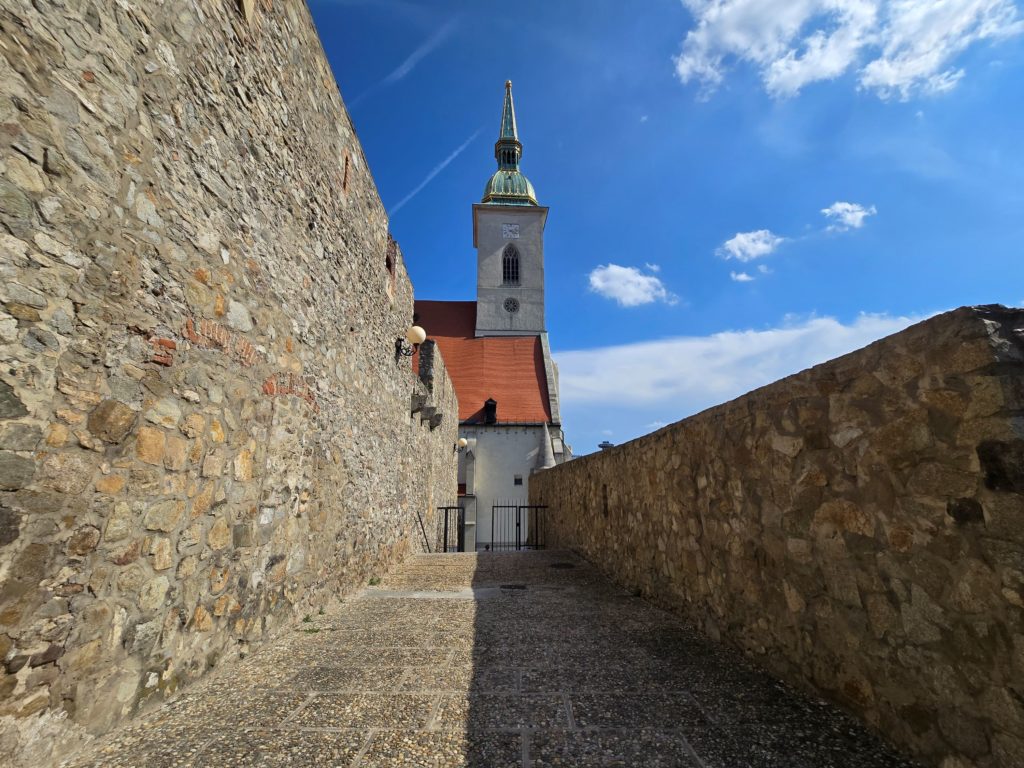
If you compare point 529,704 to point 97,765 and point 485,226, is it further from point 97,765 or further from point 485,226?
point 485,226

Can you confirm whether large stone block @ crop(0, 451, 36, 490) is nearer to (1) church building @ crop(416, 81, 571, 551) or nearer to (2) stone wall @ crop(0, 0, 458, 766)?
(2) stone wall @ crop(0, 0, 458, 766)

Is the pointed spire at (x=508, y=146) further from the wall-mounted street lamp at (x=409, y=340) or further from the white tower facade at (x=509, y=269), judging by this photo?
the wall-mounted street lamp at (x=409, y=340)

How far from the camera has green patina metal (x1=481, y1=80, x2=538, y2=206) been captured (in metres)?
31.8

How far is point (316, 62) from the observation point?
440cm

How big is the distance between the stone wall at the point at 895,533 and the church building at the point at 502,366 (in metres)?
8.83

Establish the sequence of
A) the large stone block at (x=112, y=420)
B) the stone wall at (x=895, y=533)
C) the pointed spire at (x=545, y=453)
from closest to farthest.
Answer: the stone wall at (x=895, y=533), the large stone block at (x=112, y=420), the pointed spire at (x=545, y=453)

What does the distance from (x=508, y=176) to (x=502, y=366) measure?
17.1 meters

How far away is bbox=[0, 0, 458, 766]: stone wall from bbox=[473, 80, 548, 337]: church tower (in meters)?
24.1

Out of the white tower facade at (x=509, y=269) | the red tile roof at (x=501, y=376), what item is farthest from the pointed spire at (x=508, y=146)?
the red tile roof at (x=501, y=376)

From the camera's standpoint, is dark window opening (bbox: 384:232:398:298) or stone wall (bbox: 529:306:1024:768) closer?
stone wall (bbox: 529:306:1024:768)

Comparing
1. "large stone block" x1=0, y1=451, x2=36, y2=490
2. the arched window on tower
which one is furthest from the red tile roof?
"large stone block" x1=0, y1=451, x2=36, y2=490

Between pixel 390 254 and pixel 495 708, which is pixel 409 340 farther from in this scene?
pixel 495 708

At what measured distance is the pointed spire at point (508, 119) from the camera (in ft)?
116

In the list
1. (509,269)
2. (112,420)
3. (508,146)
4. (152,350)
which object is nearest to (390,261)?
(152,350)
